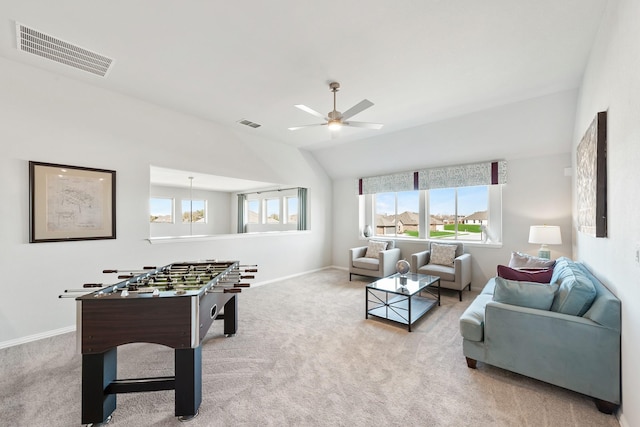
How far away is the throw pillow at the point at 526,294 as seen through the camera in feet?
6.60

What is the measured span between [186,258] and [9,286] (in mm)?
1711

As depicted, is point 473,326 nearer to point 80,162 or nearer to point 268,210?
point 80,162

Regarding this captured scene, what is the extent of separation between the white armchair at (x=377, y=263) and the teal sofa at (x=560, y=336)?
253 cm

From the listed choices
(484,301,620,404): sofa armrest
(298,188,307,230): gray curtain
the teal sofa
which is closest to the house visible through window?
(298,188,307,230): gray curtain

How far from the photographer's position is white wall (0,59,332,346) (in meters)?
2.62

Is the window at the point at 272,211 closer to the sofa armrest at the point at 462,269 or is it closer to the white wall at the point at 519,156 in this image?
the white wall at the point at 519,156

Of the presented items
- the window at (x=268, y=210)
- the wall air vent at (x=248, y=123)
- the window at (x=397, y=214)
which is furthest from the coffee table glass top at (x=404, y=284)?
the window at (x=268, y=210)

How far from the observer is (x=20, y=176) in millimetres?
2662

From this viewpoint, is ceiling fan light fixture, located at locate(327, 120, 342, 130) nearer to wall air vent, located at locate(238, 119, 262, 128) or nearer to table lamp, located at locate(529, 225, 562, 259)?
wall air vent, located at locate(238, 119, 262, 128)

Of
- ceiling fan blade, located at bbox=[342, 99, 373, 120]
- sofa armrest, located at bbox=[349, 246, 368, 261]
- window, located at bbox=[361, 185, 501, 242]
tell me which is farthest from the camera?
sofa armrest, located at bbox=[349, 246, 368, 261]

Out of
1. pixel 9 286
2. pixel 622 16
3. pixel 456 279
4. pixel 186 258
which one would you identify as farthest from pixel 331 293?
pixel 622 16

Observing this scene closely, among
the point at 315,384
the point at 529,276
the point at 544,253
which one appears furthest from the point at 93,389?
the point at 544,253

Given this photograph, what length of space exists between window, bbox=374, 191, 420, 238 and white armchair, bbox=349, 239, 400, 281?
20.2 inches

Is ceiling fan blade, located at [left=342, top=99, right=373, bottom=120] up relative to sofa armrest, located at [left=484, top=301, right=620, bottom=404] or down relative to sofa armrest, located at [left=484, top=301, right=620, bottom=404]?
up
